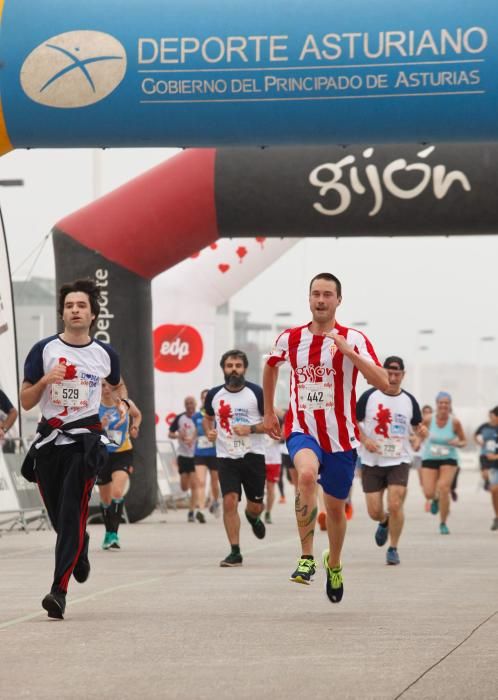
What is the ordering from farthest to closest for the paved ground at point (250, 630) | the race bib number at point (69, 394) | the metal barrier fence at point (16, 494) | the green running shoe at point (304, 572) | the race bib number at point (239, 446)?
the metal barrier fence at point (16, 494)
the race bib number at point (239, 446)
the green running shoe at point (304, 572)
the race bib number at point (69, 394)
the paved ground at point (250, 630)

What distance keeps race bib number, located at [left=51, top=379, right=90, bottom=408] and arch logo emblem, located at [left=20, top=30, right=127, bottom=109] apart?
7.42 feet

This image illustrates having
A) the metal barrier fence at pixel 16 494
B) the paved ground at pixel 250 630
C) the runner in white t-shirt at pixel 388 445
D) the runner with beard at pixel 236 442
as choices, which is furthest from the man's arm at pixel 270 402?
the metal barrier fence at pixel 16 494

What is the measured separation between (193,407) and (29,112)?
499 inches

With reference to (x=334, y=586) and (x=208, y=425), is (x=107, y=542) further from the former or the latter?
(x=334, y=586)

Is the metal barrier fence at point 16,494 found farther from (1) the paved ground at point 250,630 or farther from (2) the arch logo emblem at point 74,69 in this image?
(2) the arch logo emblem at point 74,69

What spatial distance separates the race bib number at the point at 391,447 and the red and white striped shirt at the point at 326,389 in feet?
14.6

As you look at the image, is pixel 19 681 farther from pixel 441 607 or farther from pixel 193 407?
pixel 193 407

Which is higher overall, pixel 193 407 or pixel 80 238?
pixel 80 238

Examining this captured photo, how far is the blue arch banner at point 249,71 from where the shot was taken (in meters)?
9.30

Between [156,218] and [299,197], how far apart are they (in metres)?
1.75

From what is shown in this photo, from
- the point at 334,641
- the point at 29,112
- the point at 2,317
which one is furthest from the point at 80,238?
the point at 334,641

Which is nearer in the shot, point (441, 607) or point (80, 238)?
point (441, 607)

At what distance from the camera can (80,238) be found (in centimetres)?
1766

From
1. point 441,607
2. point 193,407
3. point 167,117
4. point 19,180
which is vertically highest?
point 19,180
